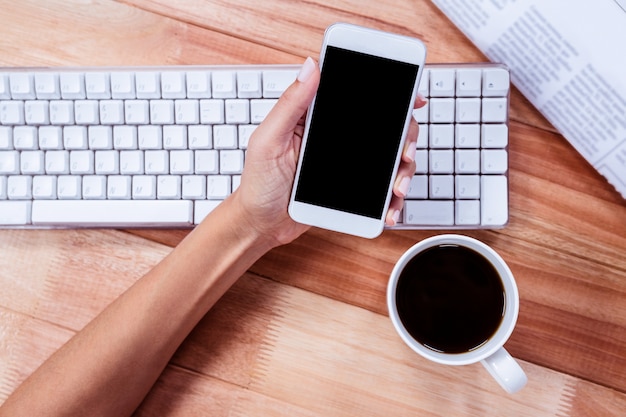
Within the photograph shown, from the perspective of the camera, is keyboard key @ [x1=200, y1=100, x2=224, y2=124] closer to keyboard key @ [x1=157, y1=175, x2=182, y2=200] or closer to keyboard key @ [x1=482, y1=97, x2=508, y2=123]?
keyboard key @ [x1=157, y1=175, x2=182, y2=200]

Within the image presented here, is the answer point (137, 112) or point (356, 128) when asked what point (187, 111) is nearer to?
point (137, 112)

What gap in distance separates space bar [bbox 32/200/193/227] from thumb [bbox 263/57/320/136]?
0.47 ft

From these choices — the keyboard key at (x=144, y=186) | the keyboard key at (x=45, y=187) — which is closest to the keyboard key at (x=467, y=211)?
the keyboard key at (x=144, y=186)

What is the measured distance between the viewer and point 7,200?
631 millimetres

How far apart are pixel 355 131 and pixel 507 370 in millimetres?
279

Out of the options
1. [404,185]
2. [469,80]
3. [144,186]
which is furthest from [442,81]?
[144,186]

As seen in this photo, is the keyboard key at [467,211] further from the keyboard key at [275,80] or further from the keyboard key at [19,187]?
the keyboard key at [19,187]

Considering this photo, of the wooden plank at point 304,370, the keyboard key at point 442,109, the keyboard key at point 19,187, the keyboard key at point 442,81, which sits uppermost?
the keyboard key at point 442,81

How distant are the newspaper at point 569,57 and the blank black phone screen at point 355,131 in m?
0.15

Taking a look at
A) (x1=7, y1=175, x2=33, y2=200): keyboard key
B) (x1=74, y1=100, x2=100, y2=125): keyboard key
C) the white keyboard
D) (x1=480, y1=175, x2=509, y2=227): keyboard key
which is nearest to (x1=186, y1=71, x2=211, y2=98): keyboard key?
the white keyboard

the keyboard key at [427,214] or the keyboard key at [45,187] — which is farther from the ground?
the keyboard key at [427,214]

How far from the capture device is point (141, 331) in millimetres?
622

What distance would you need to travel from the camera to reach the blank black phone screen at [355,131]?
1.76ft

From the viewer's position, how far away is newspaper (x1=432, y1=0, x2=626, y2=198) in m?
0.55
